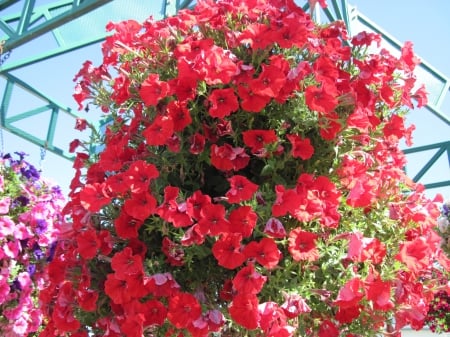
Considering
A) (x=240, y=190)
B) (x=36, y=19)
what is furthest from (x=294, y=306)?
(x=36, y=19)

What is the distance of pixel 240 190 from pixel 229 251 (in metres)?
0.18

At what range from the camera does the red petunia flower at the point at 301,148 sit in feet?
5.01

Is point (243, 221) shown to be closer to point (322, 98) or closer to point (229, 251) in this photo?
point (229, 251)

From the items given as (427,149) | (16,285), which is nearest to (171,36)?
(16,285)

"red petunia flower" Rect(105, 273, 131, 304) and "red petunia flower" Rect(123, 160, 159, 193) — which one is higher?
"red petunia flower" Rect(123, 160, 159, 193)

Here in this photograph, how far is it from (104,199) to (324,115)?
73 cm

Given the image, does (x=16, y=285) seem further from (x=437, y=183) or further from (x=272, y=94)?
(x=437, y=183)

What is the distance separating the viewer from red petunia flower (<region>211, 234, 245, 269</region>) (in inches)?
55.0

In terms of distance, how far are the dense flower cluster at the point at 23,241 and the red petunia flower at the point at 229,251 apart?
6.74ft

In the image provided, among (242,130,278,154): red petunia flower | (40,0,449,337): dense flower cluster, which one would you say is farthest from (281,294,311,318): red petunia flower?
(242,130,278,154): red petunia flower

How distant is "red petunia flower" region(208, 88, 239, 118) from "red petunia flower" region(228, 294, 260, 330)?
530mm

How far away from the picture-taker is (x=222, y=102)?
1.52 meters

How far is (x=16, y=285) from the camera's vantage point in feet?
10.9

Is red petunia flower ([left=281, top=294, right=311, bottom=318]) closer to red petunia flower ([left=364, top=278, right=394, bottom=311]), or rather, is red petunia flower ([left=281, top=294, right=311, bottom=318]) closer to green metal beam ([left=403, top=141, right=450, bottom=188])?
red petunia flower ([left=364, top=278, right=394, bottom=311])
